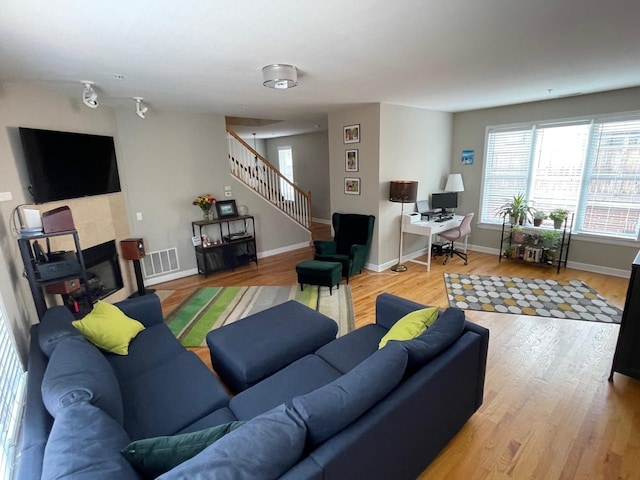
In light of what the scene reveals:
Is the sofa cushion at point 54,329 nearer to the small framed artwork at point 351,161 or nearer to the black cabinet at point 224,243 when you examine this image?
the black cabinet at point 224,243

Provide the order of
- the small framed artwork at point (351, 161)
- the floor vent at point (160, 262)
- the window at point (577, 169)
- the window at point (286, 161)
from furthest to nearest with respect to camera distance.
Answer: the window at point (286, 161) < the small framed artwork at point (351, 161) < the floor vent at point (160, 262) < the window at point (577, 169)

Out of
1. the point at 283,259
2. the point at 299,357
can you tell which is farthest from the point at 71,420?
the point at 283,259

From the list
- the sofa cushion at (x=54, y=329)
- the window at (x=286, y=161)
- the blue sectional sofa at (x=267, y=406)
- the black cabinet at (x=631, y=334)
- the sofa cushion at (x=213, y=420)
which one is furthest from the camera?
the window at (x=286, y=161)

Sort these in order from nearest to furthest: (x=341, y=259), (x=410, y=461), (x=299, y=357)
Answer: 1. (x=410, y=461)
2. (x=299, y=357)
3. (x=341, y=259)

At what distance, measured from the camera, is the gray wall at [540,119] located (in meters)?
4.19

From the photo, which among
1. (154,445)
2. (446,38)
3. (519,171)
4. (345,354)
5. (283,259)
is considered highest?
(446,38)

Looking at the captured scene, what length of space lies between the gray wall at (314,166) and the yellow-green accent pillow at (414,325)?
21.7 feet

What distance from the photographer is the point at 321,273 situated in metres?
4.01

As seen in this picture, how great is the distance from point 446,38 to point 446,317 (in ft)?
6.07

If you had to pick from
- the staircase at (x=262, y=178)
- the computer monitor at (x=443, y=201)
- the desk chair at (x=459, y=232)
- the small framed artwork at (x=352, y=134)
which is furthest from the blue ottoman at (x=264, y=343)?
the computer monitor at (x=443, y=201)

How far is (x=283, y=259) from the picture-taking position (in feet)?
18.8

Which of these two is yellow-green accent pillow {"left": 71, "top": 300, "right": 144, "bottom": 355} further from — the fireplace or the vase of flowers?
the vase of flowers

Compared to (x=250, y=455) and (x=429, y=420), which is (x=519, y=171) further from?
(x=250, y=455)

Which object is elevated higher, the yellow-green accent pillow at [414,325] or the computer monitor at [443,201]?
the computer monitor at [443,201]
